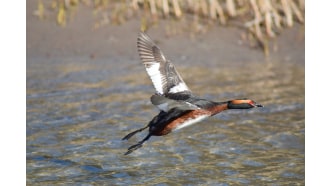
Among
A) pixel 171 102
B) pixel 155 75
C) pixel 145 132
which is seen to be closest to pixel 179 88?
pixel 155 75

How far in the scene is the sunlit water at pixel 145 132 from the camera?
7230 millimetres

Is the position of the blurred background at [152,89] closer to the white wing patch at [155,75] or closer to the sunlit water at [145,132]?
the sunlit water at [145,132]

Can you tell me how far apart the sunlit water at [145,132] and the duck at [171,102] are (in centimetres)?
81

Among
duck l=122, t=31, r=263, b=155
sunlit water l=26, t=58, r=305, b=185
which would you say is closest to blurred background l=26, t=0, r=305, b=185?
sunlit water l=26, t=58, r=305, b=185

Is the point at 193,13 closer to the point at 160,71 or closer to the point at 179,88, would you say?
the point at 160,71

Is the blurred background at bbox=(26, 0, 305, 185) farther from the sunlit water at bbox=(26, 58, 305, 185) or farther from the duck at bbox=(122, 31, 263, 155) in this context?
the duck at bbox=(122, 31, 263, 155)

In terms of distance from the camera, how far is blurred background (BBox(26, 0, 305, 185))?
24.3ft

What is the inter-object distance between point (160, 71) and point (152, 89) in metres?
3.63

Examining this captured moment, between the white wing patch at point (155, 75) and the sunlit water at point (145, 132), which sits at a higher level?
the white wing patch at point (155, 75)

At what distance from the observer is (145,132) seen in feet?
29.1

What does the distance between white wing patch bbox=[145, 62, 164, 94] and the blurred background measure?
0.88m

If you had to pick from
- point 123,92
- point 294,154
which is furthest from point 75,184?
point 123,92

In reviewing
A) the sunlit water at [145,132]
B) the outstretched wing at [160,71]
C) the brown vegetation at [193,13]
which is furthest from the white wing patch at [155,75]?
the brown vegetation at [193,13]
